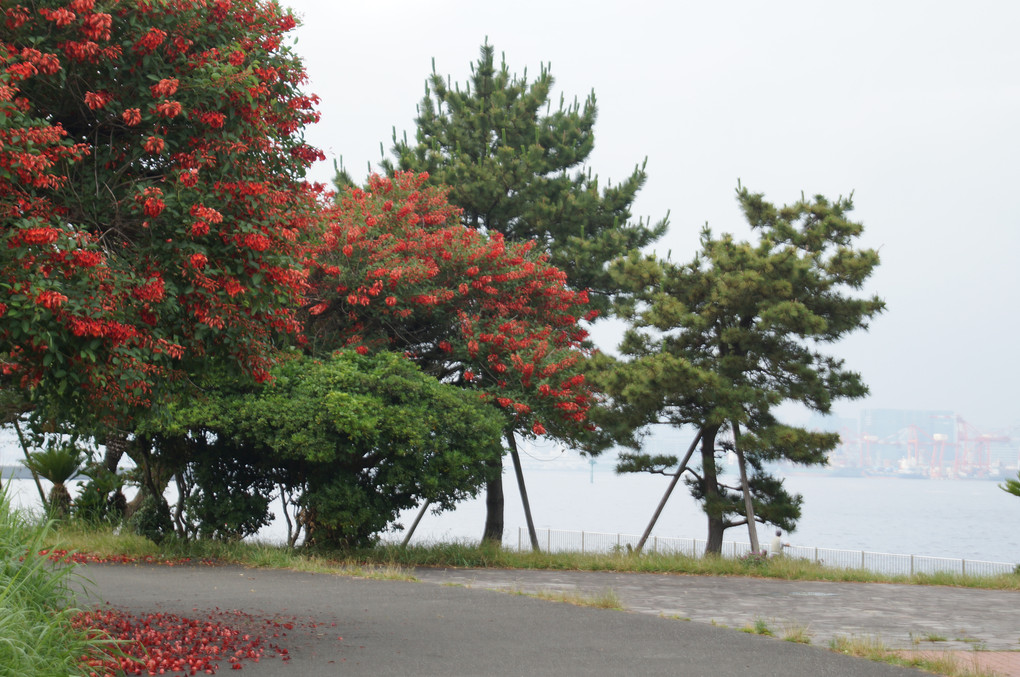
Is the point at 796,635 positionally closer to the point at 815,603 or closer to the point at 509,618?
the point at 509,618

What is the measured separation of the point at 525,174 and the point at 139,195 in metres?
15.1

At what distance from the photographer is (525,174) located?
2153 cm

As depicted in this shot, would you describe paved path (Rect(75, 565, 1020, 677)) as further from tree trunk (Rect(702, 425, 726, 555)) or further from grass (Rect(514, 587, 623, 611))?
tree trunk (Rect(702, 425, 726, 555))

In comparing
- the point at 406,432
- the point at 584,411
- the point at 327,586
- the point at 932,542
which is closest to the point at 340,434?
the point at 406,432

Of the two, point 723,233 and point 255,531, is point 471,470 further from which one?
point 723,233

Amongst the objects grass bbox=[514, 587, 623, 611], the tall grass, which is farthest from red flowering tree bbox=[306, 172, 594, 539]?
the tall grass

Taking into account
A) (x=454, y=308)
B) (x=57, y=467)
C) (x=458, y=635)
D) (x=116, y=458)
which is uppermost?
(x=454, y=308)

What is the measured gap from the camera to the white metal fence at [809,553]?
16.3 m

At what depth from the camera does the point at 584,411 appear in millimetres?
17156

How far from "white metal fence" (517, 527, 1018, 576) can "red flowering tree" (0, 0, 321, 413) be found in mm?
10772

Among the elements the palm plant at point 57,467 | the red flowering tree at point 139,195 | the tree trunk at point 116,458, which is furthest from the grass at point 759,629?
the palm plant at point 57,467

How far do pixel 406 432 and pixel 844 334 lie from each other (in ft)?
28.1

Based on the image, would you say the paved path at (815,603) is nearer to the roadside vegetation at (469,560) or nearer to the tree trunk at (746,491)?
the roadside vegetation at (469,560)

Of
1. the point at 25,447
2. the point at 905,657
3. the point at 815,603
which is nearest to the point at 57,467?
the point at 25,447
